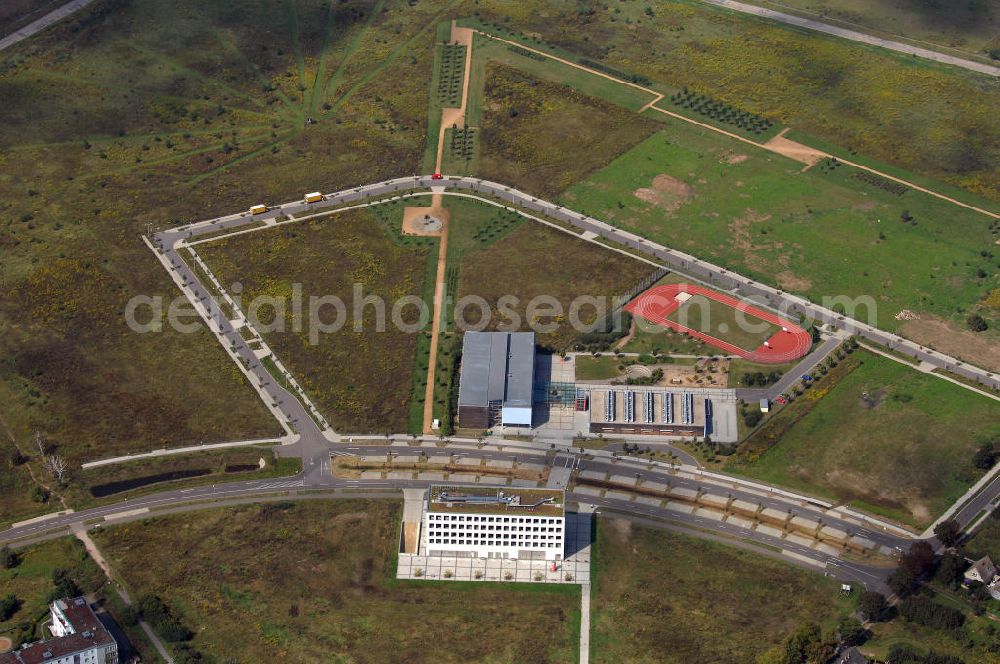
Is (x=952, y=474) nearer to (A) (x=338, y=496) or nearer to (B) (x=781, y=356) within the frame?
(B) (x=781, y=356)

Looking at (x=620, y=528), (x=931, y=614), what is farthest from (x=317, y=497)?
(x=931, y=614)

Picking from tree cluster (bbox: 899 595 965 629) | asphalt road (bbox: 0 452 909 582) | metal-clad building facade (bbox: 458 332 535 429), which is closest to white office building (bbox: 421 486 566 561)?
asphalt road (bbox: 0 452 909 582)

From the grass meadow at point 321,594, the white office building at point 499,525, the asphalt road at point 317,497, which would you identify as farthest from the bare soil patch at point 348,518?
the white office building at point 499,525

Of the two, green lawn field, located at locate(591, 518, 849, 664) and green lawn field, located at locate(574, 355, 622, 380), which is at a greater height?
green lawn field, located at locate(574, 355, 622, 380)

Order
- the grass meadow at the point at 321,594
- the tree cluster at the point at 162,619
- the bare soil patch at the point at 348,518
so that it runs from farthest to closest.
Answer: the bare soil patch at the point at 348,518
the grass meadow at the point at 321,594
the tree cluster at the point at 162,619

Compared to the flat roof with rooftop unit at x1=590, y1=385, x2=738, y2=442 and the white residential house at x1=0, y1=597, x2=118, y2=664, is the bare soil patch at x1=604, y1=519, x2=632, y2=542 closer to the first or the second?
the flat roof with rooftop unit at x1=590, y1=385, x2=738, y2=442

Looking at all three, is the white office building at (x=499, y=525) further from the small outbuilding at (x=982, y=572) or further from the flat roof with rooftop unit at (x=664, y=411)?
the small outbuilding at (x=982, y=572)
